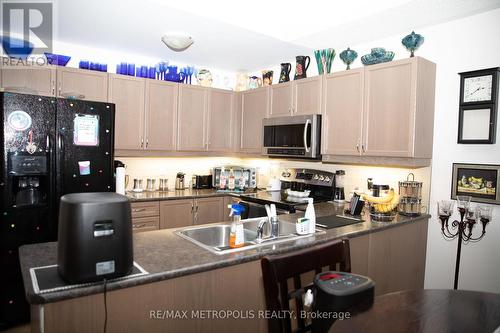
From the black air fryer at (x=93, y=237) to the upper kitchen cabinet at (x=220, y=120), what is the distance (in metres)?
2.93

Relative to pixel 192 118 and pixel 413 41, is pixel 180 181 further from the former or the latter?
pixel 413 41

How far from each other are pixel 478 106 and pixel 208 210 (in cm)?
275

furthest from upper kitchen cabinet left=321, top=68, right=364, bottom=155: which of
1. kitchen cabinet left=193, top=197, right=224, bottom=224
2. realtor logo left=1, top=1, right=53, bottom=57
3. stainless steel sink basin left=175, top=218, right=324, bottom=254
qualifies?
realtor logo left=1, top=1, right=53, bottom=57

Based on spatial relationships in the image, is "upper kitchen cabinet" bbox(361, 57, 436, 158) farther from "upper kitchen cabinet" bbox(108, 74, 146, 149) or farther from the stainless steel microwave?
"upper kitchen cabinet" bbox(108, 74, 146, 149)

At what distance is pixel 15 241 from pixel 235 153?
2558 mm

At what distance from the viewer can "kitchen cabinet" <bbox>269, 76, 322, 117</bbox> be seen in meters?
3.38

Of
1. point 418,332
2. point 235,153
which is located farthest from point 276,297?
point 235,153

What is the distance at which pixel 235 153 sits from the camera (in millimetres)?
4414

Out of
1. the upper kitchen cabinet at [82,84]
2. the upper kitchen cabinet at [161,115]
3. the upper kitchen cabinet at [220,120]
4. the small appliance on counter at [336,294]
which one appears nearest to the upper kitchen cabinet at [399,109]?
the small appliance on counter at [336,294]

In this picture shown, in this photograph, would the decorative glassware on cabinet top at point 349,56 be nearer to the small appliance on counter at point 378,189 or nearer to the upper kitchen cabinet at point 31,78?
the small appliance on counter at point 378,189

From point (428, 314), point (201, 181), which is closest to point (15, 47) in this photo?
point (201, 181)

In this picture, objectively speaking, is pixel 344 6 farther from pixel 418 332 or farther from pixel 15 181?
pixel 15 181

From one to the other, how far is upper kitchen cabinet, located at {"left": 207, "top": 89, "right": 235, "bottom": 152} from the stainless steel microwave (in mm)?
604

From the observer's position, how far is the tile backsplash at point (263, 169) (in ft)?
10.1
